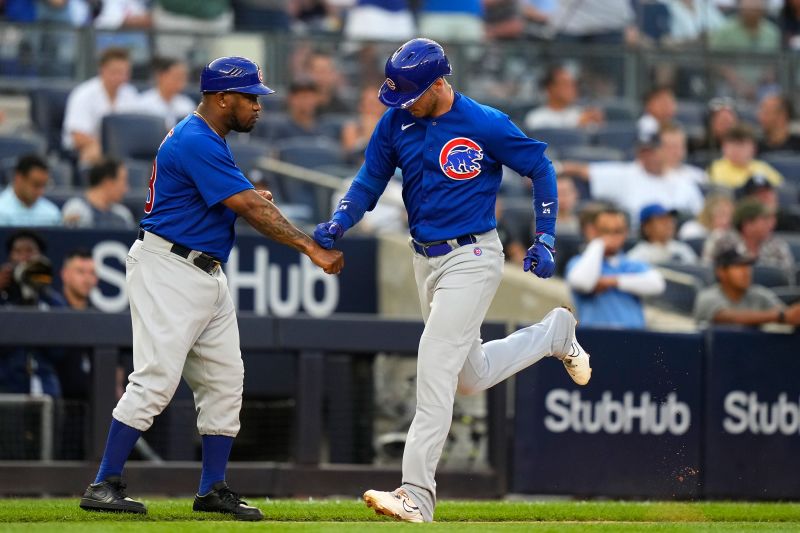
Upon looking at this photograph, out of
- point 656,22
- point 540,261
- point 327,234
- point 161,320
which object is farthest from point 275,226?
point 656,22

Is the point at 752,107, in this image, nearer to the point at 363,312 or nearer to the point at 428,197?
the point at 363,312

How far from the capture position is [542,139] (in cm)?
1366

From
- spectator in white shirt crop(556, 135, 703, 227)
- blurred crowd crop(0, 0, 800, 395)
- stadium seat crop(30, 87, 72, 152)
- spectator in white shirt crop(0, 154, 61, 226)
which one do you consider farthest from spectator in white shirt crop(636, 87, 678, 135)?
spectator in white shirt crop(0, 154, 61, 226)

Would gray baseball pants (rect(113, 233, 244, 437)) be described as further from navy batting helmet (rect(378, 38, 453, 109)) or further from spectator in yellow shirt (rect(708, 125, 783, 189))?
spectator in yellow shirt (rect(708, 125, 783, 189))

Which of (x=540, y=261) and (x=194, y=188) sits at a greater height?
(x=194, y=188)

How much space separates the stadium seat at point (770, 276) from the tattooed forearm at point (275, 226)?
5627 millimetres

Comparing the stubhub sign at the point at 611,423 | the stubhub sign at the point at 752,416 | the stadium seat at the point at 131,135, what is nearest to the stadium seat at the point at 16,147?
the stadium seat at the point at 131,135

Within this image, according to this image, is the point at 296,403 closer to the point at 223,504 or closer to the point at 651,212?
the point at 223,504

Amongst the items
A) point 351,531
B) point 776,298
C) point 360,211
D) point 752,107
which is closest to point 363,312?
point 776,298

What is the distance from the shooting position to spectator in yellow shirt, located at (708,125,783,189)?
44.1 ft

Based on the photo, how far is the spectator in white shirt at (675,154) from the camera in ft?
42.7

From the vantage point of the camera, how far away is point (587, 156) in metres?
13.2

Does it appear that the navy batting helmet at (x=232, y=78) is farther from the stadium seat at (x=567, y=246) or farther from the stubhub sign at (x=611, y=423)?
the stadium seat at (x=567, y=246)

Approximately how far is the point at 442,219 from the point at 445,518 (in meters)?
1.46
